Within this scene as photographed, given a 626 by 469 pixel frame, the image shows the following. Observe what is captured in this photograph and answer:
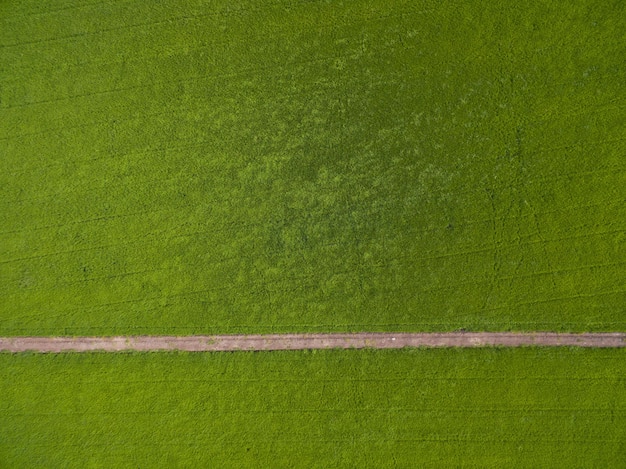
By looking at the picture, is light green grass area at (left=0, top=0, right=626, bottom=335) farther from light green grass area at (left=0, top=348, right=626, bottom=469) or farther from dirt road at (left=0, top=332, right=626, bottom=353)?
light green grass area at (left=0, top=348, right=626, bottom=469)

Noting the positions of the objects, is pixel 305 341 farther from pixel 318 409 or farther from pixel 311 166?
pixel 311 166

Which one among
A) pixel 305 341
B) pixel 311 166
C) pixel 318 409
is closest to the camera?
→ pixel 318 409

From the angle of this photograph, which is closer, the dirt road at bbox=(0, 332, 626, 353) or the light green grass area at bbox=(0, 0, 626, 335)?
the dirt road at bbox=(0, 332, 626, 353)

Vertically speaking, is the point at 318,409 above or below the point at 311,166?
below

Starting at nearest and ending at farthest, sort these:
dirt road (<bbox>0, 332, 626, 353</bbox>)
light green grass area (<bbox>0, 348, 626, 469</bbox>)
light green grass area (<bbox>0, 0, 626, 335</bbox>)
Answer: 1. light green grass area (<bbox>0, 348, 626, 469</bbox>)
2. dirt road (<bbox>0, 332, 626, 353</bbox>)
3. light green grass area (<bbox>0, 0, 626, 335</bbox>)

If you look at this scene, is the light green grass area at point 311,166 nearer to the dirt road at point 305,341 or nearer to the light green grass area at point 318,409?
the dirt road at point 305,341

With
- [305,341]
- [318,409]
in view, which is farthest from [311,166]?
[318,409]

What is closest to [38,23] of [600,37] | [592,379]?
[600,37]

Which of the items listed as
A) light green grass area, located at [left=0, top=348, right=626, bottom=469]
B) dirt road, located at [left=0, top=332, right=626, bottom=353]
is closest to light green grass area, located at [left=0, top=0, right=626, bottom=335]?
dirt road, located at [left=0, top=332, right=626, bottom=353]
